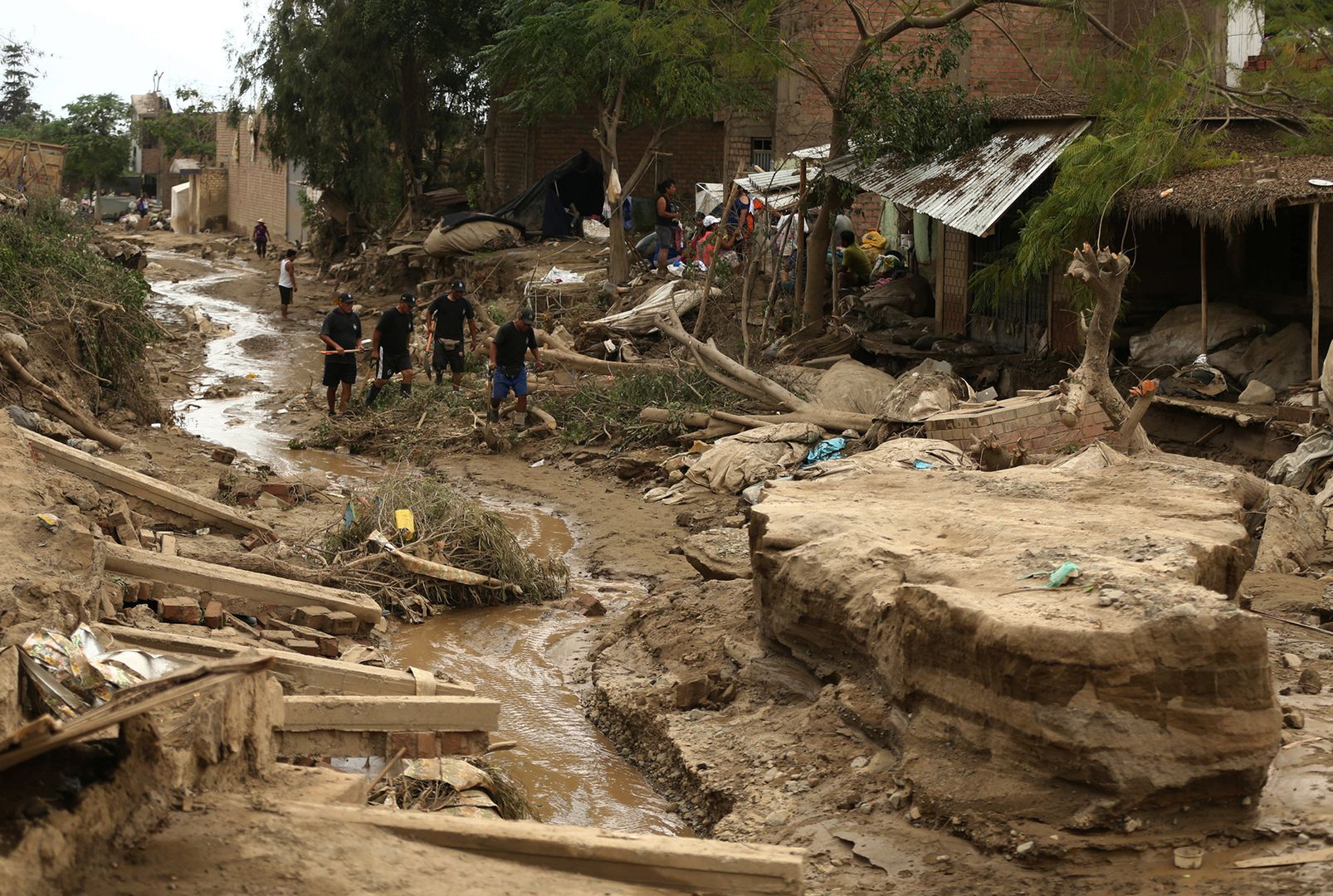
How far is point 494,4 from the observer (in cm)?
2612

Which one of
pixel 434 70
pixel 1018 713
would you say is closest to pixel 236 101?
pixel 434 70

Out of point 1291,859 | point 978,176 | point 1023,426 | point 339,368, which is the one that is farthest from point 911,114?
point 1291,859

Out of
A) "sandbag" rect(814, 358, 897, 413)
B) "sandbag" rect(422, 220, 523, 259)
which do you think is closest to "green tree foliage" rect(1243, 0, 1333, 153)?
"sandbag" rect(814, 358, 897, 413)

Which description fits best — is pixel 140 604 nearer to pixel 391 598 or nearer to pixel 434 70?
pixel 391 598

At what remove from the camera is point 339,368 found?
571 inches

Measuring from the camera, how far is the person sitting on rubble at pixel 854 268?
59.4ft

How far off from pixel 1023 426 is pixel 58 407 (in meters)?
8.28

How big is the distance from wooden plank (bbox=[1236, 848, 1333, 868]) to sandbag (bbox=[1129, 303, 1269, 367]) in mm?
8765

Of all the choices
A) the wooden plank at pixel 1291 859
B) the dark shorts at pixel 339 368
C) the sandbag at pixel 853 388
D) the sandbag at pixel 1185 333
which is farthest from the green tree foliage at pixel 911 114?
the wooden plank at pixel 1291 859

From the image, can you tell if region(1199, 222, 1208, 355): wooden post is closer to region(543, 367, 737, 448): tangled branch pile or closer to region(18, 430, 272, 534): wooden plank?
region(543, 367, 737, 448): tangled branch pile

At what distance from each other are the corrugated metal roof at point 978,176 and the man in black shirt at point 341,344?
5948 millimetres

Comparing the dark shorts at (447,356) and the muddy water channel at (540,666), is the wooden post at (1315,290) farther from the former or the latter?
the dark shorts at (447,356)

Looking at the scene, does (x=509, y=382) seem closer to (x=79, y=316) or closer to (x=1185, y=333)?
(x=79, y=316)

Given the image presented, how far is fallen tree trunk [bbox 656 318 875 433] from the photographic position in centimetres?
1216
